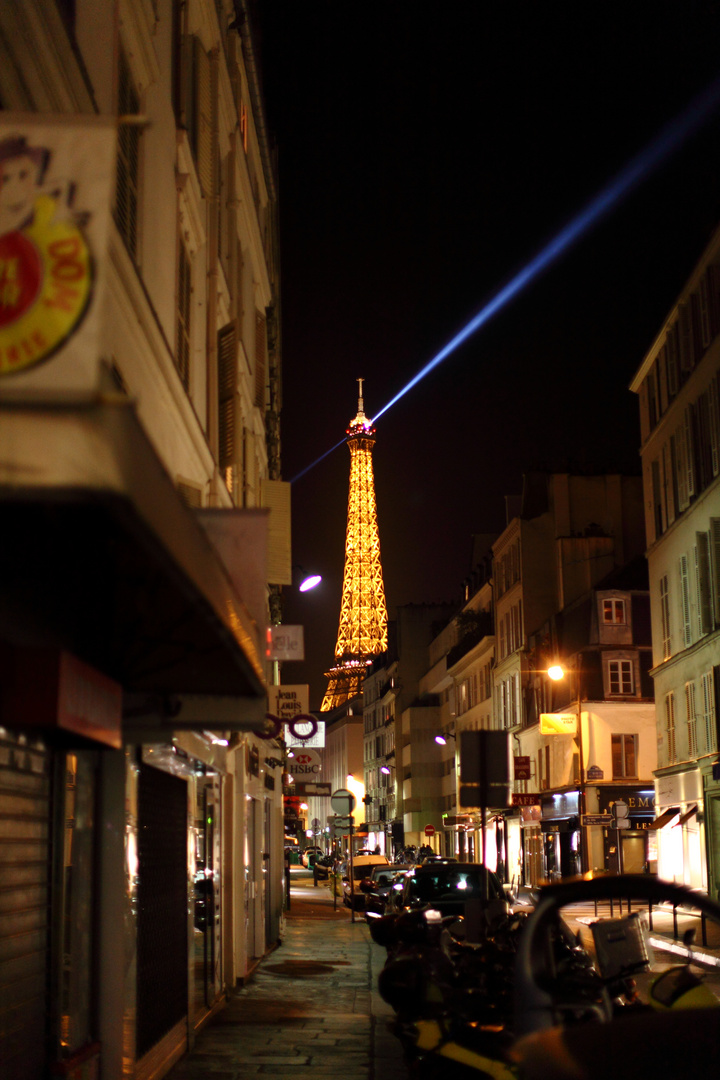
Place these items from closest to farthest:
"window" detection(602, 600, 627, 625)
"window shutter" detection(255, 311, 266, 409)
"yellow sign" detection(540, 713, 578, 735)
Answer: "window shutter" detection(255, 311, 266, 409) → "yellow sign" detection(540, 713, 578, 735) → "window" detection(602, 600, 627, 625)

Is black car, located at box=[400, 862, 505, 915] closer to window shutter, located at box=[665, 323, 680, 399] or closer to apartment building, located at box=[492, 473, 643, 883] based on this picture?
window shutter, located at box=[665, 323, 680, 399]

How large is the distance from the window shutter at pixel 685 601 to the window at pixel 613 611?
14.4 metres

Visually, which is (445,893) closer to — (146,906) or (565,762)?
(146,906)

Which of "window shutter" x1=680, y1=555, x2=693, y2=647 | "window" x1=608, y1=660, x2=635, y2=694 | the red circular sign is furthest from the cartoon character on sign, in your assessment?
"window" x1=608, y1=660, x2=635, y2=694

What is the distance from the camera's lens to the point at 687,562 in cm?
3466

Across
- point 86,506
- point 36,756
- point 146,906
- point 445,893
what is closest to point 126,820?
point 146,906

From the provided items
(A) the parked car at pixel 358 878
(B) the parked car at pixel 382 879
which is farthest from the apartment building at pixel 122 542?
(A) the parked car at pixel 358 878

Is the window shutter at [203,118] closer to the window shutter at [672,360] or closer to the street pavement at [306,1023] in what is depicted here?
the street pavement at [306,1023]

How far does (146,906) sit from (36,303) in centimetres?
788

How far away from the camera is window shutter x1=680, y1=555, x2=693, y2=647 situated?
34719 millimetres

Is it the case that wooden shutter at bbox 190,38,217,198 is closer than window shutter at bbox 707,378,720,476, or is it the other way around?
wooden shutter at bbox 190,38,217,198

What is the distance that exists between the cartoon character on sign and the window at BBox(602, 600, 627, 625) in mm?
47358

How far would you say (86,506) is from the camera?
3.85m

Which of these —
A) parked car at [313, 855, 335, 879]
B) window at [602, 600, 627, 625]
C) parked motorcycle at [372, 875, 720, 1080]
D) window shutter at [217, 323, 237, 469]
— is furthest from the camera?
parked car at [313, 855, 335, 879]
